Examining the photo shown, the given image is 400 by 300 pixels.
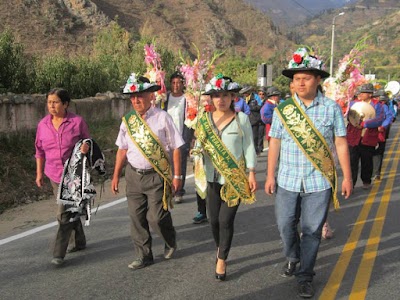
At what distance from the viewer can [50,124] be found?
4.65m

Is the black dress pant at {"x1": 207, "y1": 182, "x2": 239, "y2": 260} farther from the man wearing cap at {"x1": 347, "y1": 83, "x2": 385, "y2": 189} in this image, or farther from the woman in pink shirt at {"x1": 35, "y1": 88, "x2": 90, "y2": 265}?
the man wearing cap at {"x1": 347, "y1": 83, "x2": 385, "y2": 189}

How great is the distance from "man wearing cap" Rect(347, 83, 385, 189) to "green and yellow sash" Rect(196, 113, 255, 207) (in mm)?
4182

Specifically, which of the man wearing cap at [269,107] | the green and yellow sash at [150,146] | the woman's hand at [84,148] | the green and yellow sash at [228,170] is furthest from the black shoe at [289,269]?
the man wearing cap at [269,107]

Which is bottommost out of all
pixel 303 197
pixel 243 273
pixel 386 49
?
pixel 243 273

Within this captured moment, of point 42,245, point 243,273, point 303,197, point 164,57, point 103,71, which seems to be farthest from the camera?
point 164,57

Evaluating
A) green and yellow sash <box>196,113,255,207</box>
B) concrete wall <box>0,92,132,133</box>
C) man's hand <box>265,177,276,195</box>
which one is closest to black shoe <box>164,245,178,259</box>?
green and yellow sash <box>196,113,255,207</box>

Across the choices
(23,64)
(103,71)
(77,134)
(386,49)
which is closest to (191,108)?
(77,134)

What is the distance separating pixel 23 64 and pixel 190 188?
625cm

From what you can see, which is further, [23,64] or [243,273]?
[23,64]

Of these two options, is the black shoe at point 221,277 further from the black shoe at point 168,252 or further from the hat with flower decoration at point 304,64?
the hat with flower decoration at point 304,64

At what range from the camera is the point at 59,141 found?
4.59 meters

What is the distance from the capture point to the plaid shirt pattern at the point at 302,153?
147 inches

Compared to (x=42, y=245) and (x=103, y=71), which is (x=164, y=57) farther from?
(x=42, y=245)

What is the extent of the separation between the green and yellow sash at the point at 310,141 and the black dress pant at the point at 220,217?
865mm
